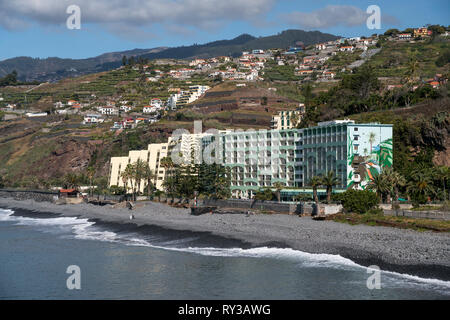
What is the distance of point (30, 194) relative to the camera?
13750cm

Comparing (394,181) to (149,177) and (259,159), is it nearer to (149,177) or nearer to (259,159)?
(259,159)

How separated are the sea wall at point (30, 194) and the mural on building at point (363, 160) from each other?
71940 mm

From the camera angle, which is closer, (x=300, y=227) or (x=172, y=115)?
(x=300, y=227)

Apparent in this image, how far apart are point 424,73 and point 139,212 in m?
101

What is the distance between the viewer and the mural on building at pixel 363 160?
7769 cm

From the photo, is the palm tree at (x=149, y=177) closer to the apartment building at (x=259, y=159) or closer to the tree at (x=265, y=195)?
the apartment building at (x=259, y=159)

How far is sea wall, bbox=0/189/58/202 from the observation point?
423 feet

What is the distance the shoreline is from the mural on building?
14.1 meters

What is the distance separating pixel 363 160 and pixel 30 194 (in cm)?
9001

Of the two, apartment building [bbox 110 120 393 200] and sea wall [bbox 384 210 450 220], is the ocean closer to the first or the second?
sea wall [bbox 384 210 450 220]

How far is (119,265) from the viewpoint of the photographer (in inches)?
1871

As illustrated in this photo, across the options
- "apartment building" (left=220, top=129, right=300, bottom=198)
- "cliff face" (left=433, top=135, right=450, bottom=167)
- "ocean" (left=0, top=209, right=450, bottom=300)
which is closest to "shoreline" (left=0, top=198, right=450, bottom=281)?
"ocean" (left=0, top=209, right=450, bottom=300)
